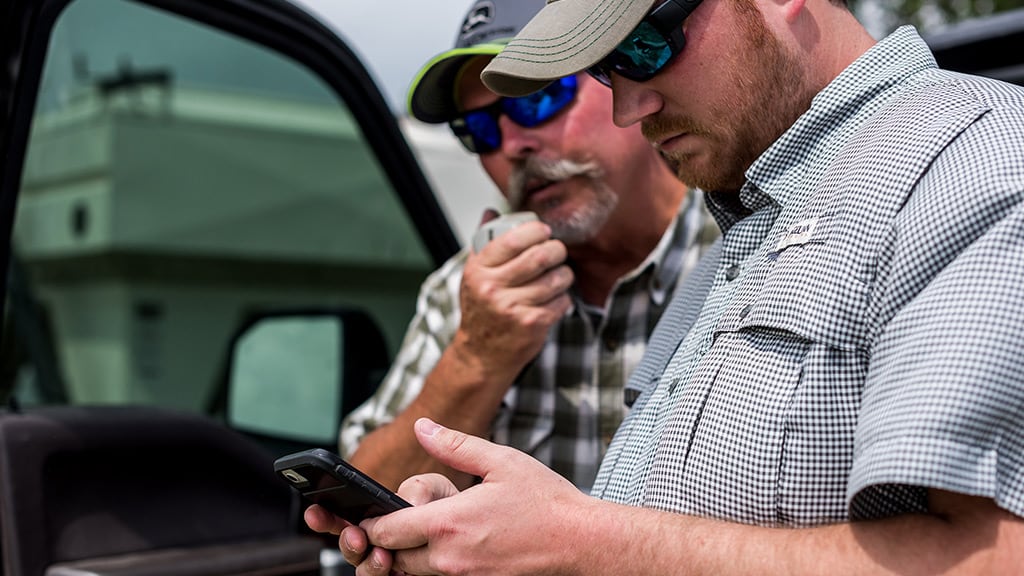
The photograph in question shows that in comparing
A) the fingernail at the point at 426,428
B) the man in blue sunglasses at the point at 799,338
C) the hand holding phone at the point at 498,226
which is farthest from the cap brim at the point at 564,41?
the hand holding phone at the point at 498,226

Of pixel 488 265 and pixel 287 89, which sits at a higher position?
pixel 287 89

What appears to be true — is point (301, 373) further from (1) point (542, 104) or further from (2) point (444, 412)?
(1) point (542, 104)

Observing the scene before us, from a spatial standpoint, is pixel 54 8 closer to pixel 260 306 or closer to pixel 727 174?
pixel 727 174

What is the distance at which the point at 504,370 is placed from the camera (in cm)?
217

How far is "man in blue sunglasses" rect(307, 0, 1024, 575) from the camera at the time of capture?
3.37 ft

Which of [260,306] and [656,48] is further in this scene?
[260,306]

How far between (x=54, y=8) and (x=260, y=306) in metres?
1.46

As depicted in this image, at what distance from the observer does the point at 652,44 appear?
1449 mm

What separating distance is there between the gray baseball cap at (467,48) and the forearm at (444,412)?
0.50 meters

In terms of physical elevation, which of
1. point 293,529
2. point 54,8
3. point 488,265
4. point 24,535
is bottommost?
point 293,529

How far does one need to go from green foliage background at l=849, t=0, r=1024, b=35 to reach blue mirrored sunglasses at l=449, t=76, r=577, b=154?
24.7ft

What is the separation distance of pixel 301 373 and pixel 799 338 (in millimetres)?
1905

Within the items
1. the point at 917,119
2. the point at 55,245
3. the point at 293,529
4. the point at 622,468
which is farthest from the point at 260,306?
the point at 917,119

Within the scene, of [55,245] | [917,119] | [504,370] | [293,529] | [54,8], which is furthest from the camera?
[55,245]
